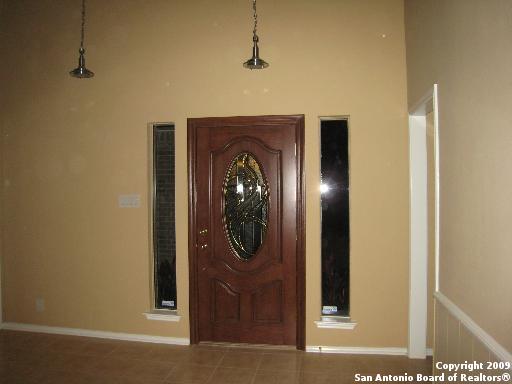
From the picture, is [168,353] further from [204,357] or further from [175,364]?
[204,357]

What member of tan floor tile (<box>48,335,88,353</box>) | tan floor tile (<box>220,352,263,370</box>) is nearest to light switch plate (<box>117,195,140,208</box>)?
tan floor tile (<box>48,335,88,353</box>)

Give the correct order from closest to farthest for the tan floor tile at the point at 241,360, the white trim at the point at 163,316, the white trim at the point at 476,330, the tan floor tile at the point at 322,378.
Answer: the white trim at the point at 476,330 → the tan floor tile at the point at 322,378 → the tan floor tile at the point at 241,360 → the white trim at the point at 163,316

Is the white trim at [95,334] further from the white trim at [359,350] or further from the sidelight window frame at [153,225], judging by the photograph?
the white trim at [359,350]

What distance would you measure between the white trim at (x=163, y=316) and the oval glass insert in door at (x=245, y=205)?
82 centimetres

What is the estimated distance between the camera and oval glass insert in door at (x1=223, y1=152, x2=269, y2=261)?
3.30 meters

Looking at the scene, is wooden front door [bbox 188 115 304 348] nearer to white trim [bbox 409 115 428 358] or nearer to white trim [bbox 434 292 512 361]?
white trim [bbox 409 115 428 358]

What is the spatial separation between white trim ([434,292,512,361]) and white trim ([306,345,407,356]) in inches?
45.6

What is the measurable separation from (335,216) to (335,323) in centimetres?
92

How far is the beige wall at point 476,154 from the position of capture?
1.42 meters

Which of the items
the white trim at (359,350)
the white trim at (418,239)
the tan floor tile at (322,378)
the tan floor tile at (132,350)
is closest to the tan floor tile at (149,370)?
the tan floor tile at (132,350)

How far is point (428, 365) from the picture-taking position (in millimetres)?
2920

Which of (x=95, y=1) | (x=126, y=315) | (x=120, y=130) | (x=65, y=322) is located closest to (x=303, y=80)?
(x=120, y=130)

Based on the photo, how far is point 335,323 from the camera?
125 inches

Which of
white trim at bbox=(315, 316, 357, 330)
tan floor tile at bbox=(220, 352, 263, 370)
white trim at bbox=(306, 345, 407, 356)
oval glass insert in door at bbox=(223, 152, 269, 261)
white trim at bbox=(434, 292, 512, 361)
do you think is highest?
oval glass insert in door at bbox=(223, 152, 269, 261)
